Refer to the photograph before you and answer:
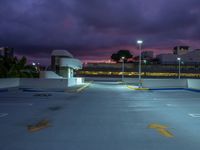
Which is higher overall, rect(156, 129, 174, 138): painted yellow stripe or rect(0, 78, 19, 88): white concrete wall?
rect(0, 78, 19, 88): white concrete wall

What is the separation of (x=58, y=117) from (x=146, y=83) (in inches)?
1447

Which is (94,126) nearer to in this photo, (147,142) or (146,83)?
(147,142)

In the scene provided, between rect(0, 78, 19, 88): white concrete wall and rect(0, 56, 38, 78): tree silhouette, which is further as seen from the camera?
rect(0, 56, 38, 78): tree silhouette

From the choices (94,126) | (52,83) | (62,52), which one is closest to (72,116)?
(94,126)

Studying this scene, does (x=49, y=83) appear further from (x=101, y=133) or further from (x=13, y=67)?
(x=101, y=133)

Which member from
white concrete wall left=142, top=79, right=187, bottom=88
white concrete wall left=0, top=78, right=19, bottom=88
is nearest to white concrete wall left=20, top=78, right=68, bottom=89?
white concrete wall left=0, top=78, right=19, bottom=88

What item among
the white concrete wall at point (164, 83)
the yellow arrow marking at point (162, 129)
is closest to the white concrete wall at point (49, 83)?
the white concrete wall at point (164, 83)

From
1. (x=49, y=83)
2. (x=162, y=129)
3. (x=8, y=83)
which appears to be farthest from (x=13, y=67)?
(x=162, y=129)

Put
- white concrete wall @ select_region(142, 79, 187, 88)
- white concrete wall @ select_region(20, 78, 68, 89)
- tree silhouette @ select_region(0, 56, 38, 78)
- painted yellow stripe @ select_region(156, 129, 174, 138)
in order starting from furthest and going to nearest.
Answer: tree silhouette @ select_region(0, 56, 38, 78)
white concrete wall @ select_region(142, 79, 187, 88)
white concrete wall @ select_region(20, 78, 68, 89)
painted yellow stripe @ select_region(156, 129, 174, 138)

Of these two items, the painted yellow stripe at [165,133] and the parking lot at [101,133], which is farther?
the painted yellow stripe at [165,133]

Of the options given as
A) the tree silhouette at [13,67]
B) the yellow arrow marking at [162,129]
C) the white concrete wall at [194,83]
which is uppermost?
the tree silhouette at [13,67]

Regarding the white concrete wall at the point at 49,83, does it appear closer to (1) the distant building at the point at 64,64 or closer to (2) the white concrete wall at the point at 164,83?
(2) the white concrete wall at the point at 164,83

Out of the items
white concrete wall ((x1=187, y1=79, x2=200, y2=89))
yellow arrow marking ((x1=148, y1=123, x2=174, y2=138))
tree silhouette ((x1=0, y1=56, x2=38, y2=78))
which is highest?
tree silhouette ((x1=0, y1=56, x2=38, y2=78))

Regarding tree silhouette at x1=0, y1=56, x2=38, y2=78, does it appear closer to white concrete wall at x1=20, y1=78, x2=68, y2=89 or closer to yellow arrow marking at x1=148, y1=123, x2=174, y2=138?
white concrete wall at x1=20, y1=78, x2=68, y2=89
